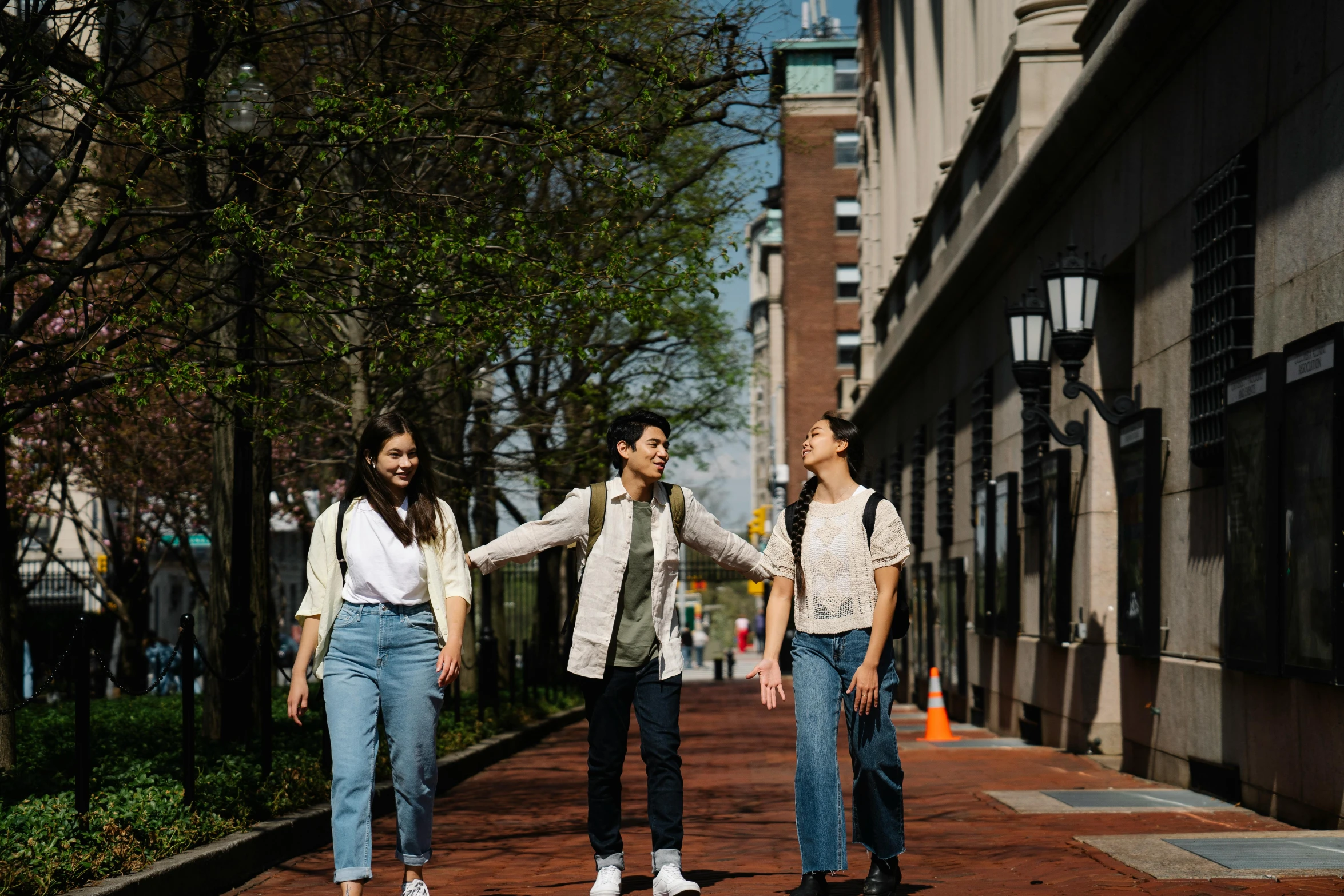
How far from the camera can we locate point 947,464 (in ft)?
81.0

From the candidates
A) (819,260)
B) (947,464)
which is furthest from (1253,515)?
(819,260)

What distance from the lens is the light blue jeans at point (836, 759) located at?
21.8 ft

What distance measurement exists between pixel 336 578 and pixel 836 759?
6.67ft

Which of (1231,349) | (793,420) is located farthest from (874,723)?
(793,420)

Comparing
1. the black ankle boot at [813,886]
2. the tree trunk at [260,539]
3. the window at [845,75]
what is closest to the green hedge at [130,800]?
the tree trunk at [260,539]

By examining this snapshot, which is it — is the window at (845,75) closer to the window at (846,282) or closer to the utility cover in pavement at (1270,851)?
the window at (846,282)

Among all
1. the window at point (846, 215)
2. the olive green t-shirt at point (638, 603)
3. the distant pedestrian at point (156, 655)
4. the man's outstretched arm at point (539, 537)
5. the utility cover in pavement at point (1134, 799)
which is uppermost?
the window at point (846, 215)

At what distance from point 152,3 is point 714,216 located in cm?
625

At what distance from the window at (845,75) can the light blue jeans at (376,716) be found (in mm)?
71108

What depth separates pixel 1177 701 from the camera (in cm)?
1178

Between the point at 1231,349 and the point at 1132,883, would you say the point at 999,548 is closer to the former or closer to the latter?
the point at 1231,349

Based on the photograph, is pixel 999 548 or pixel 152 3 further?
pixel 999 548

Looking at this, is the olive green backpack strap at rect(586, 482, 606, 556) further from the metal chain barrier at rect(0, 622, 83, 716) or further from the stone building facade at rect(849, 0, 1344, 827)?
the stone building facade at rect(849, 0, 1344, 827)

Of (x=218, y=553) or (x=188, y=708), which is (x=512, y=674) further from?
(x=188, y=708)
